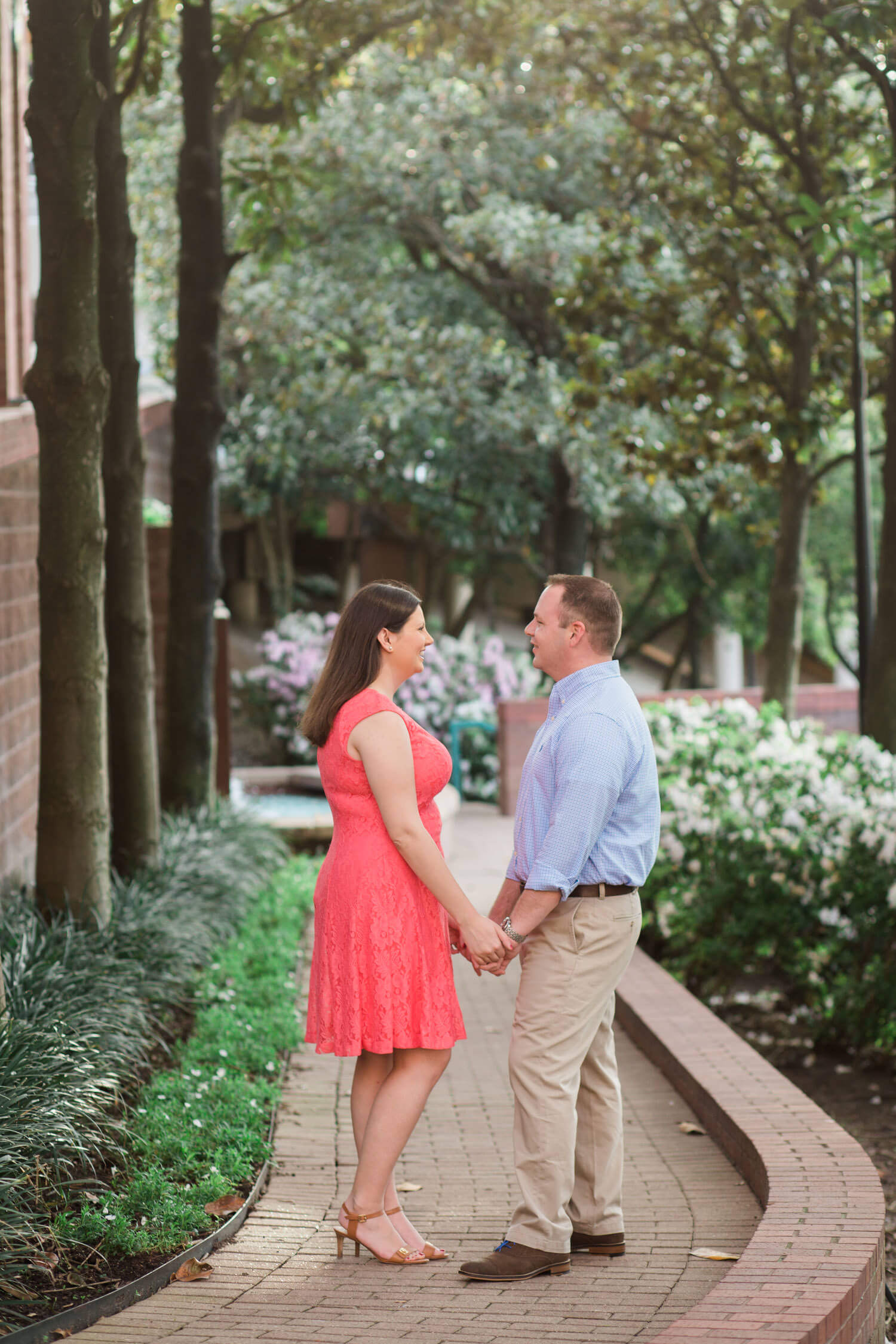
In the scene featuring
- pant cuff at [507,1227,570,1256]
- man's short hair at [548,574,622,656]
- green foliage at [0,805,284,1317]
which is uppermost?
man's short hair at [548,574,622,656]

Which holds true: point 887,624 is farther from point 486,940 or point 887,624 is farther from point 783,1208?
point 486,940

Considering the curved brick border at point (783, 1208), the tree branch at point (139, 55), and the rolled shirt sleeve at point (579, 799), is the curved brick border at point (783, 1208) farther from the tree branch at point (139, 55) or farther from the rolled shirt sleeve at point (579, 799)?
the tree branch at point (139, 55)

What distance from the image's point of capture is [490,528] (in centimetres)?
2086

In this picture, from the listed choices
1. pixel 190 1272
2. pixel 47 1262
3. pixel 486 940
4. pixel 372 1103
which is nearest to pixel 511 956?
pixel 486 940

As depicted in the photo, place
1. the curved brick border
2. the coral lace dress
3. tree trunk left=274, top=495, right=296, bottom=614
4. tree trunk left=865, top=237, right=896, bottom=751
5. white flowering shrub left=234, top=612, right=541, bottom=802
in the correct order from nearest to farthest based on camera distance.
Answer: the curved brick border
the coral lace dress
tree trunk left=865, top=237, right=896, bottom=751
white flowering shrub left=234, top=612, right=541, bottom=802
tree trunk left=274, top=495, right=296, bottom=614

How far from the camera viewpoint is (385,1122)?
399 cm

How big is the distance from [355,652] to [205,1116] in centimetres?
207

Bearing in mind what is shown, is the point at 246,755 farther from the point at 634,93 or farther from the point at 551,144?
the point at 634,93

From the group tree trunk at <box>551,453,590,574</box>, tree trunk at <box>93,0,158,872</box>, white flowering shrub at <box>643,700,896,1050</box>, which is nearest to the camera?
white flowering shrub at <box>643,700,896,1050</box>

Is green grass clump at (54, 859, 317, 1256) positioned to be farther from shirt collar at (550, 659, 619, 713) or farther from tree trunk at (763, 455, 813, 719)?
tree trunk at (763, 455, 813, 719)

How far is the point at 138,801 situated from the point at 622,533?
17.0m

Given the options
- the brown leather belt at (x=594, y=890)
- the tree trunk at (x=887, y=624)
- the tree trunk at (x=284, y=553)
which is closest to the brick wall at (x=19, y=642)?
the brown leather belt at (x=594, y=890)

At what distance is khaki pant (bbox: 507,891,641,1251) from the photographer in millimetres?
3820

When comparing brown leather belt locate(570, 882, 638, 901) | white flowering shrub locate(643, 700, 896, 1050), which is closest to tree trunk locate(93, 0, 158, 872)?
white flowering shrub locate(643, 700, 896, 1050)
